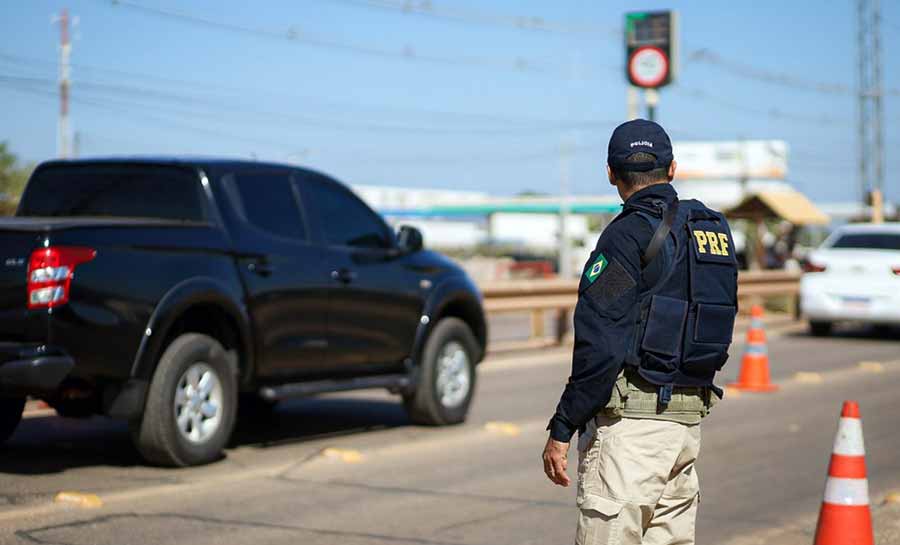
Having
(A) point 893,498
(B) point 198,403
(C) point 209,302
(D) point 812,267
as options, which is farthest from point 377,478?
(D) point 812,267

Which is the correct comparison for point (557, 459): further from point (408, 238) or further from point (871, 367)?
point (871, 367)

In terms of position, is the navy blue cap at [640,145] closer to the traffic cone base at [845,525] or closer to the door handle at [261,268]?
the traffic cone base at [845,525]

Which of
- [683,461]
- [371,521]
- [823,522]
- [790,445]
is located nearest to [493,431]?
[790,445]

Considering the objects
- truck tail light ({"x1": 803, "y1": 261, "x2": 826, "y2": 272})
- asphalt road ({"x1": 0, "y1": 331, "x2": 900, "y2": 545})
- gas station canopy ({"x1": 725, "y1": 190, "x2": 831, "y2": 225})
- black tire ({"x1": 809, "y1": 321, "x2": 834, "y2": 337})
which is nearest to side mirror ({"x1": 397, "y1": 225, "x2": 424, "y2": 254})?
asphalt road ({"x1": 0, "y1": 331, "x2": 900, "y2": 545})

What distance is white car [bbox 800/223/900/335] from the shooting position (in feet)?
62.0

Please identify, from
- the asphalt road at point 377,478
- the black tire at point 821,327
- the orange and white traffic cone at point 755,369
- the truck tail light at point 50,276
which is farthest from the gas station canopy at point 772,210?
the truck tail light at point 50,276

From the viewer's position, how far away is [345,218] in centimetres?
952

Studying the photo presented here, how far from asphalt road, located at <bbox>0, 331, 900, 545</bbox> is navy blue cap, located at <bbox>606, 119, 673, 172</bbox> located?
2.78m

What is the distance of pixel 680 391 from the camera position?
4.05 metres

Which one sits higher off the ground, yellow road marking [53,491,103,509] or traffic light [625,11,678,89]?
traffic light [625,11,678,89]

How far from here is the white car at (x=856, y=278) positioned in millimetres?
18891

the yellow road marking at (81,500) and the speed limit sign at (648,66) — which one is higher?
the speed limit sign at (648,66)

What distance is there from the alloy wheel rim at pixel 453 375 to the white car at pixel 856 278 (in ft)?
34.3

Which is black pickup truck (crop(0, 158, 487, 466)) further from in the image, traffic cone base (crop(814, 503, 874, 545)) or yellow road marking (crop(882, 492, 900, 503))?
traffic cone base (crop(814, 503, 874, 545))
